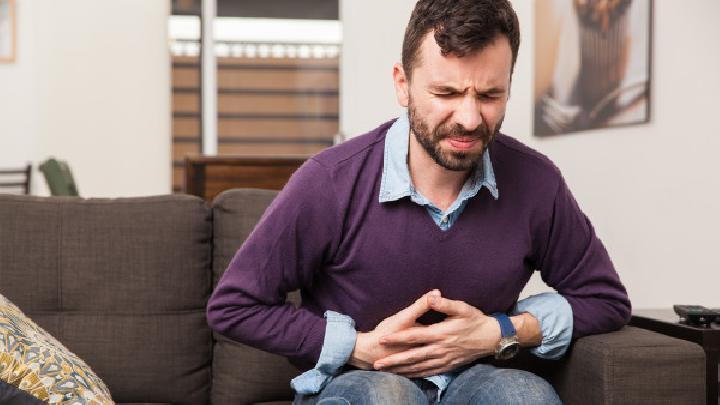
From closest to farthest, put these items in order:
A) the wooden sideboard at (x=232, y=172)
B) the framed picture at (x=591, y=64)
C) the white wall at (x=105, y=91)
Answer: the framed picture at (x=591, y=64) → the wooden sideboard at (x=232, y=172) → the white wall at (x=105, y=91)

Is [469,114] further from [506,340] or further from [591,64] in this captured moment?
[591,64]

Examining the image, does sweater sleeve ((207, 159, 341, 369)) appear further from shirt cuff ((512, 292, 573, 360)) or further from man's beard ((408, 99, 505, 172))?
shirt cuff ((512, 292, 573, 360))

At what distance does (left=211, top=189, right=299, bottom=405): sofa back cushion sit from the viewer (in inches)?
68.1

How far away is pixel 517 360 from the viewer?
1.55 m

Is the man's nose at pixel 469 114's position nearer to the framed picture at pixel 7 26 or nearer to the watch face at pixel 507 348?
the watch face at pixel 507 348

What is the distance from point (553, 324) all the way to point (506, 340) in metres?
0.09

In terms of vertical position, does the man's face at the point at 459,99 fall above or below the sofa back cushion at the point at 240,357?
above

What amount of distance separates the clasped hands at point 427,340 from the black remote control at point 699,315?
16.5 inches

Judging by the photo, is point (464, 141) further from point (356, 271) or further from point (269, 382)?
point (269, 382)

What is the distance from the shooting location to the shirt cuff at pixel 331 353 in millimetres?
→ 1304

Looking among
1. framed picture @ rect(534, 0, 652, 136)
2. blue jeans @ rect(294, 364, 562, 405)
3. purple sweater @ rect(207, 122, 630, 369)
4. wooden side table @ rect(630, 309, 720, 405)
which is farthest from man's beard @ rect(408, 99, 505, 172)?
framed picture @ rect(534, 0, 652, 136)

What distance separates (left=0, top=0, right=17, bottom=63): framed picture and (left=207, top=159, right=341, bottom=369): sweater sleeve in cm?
555

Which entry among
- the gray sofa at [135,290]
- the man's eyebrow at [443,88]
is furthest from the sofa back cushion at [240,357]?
the man's eyebrow at [443,88]

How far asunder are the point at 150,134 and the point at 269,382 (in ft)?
14.3
